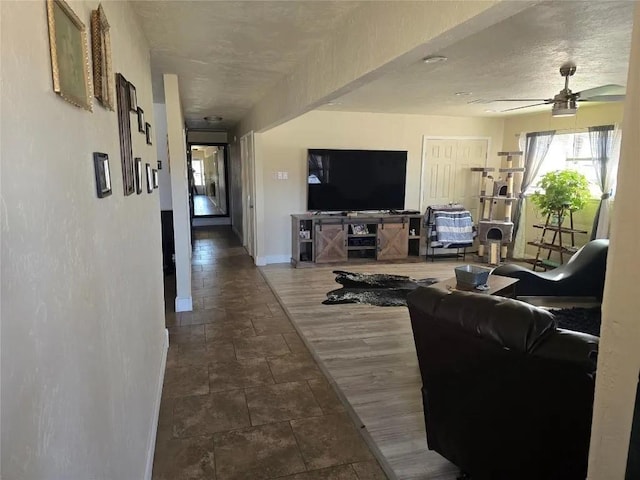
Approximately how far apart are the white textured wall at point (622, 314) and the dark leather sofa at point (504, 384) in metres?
0.63

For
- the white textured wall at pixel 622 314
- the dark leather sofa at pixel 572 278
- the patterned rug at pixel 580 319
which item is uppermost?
the white textured wall at pixel 622 314

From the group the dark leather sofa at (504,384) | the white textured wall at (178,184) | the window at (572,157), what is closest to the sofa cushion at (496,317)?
the dark leather sofa at (504,384)

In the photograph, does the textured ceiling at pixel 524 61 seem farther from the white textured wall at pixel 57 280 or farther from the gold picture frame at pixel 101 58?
the white textured wall at pixel 57 280

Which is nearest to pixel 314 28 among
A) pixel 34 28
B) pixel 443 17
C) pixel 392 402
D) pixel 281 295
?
pixel 443 17

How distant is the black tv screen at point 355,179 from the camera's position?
6.49m

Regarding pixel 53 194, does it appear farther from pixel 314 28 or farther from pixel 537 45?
pixel 537 45

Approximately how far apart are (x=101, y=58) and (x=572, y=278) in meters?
4.40

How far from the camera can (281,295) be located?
16.1 ft

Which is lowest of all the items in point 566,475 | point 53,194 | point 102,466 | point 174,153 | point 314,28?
point 566,475

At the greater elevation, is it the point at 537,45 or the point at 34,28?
the point at 537,45

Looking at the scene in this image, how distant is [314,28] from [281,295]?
3081mm

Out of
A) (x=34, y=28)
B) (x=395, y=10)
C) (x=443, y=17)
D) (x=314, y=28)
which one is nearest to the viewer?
(x=34, y=28)

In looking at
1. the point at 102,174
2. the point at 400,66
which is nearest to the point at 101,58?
the point at 102,174

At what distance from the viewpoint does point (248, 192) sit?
7000 millimetres
